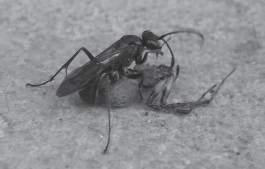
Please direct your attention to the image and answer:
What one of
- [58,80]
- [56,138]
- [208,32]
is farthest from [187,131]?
[208,32]

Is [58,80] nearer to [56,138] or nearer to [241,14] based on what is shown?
[56,138]

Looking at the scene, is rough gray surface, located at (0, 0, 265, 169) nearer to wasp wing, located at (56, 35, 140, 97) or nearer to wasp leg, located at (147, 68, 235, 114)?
wasp leg, located at (147, 68, 235, 114)

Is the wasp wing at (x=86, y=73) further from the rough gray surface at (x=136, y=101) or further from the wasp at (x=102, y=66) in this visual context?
the rough gray surface at (x=136, y=101)

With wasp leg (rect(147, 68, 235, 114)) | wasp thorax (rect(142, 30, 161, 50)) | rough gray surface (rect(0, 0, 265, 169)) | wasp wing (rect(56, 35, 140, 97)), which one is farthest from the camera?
wasp thorax (rect(142, 30, 161, 50))

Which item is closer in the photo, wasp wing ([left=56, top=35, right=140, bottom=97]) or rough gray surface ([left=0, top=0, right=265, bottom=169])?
rough gray surface ([left=0, top=0, right=265, bottom=169])

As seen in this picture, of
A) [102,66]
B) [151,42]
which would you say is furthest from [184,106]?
[102,66]

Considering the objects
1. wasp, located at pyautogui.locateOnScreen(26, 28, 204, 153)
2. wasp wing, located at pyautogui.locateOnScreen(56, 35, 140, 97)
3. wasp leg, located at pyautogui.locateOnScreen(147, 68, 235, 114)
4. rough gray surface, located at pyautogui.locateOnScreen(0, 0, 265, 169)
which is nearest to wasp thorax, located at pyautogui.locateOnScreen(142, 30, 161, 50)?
wasp, located at pyautogui.locateOnScreen(26, 28, 204, 153)
